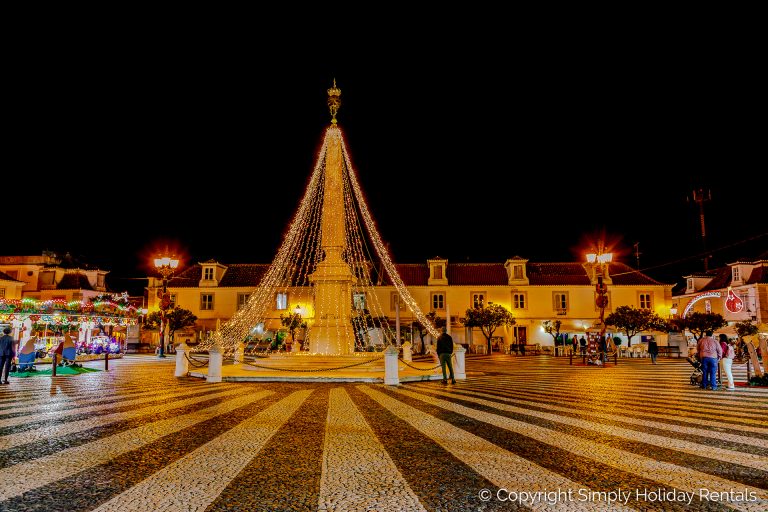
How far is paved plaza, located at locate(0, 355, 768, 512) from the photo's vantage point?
14.0 feet

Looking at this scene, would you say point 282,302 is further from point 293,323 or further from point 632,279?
point 632,279

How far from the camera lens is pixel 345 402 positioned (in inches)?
441

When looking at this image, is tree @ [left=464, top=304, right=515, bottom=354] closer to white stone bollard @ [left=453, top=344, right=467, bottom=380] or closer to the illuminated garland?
white stone bollard @ [left=453, top=344, right=467, bottom=380]

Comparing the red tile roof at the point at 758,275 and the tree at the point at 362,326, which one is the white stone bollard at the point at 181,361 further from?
the red tile roof at the point at 758,275

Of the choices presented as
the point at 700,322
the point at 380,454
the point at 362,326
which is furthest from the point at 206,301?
the point at 380,454

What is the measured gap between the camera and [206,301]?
51312 mm

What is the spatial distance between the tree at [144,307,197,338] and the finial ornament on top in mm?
26586

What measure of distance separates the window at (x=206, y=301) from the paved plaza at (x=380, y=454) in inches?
1601

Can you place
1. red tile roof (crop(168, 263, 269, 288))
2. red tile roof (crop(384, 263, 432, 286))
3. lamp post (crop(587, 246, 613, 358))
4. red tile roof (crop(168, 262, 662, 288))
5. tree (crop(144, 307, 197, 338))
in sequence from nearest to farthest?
lamp post (crop(587, 246, 613, 358)), tree (crop(144, 307, 197, 338)), red tile roof (crop(168, 262, 662, 288)), red tile roof (crop(384, 263, 432, 286)), red tile roof (crop(168, 263, 269, 288))

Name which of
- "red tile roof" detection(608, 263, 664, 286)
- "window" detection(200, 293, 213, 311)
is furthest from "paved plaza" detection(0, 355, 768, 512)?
"red tile roof" detection(608, 263, 664, 286)

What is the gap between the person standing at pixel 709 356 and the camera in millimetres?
14242

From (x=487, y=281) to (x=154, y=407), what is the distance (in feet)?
143

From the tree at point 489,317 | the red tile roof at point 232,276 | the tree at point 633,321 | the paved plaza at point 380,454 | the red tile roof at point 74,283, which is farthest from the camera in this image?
the red tile roof at point 74,283

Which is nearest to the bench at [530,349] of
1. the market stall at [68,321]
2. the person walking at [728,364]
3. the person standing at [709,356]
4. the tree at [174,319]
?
the person walking at [728,364]
